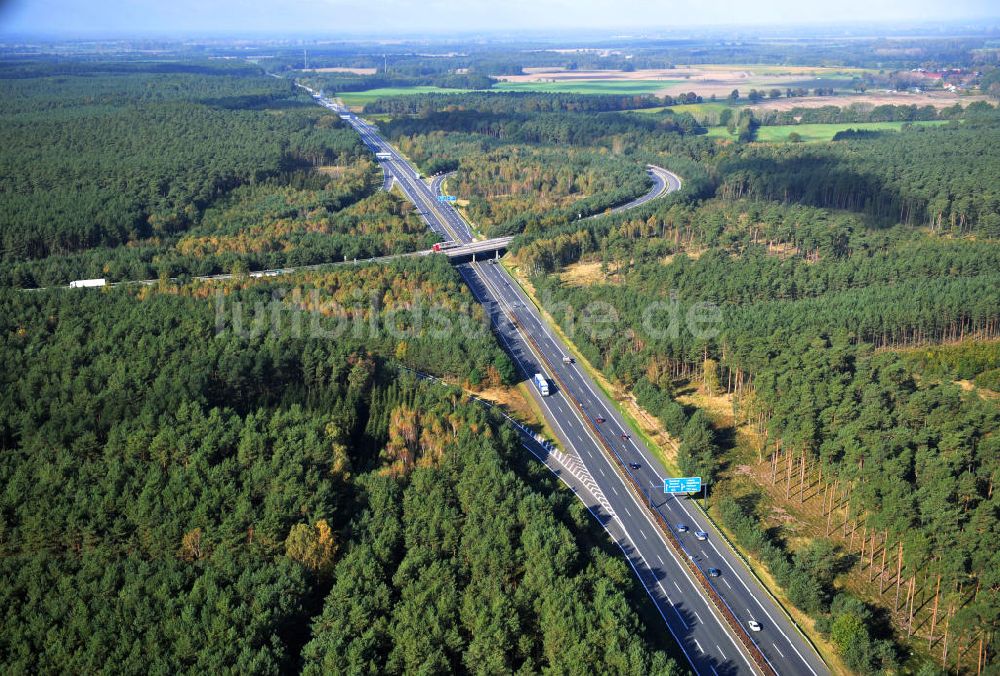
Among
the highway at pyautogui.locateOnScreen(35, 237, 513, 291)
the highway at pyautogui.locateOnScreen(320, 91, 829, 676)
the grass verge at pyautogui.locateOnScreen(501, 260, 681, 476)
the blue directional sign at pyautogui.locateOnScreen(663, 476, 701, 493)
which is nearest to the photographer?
the highway at pyautogui.locateOnScreen(320, 91, 829, 676)

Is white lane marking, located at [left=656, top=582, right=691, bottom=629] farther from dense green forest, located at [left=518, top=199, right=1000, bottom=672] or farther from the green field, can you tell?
the green field

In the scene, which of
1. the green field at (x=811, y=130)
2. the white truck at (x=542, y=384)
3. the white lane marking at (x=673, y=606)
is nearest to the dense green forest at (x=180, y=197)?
the white truck at (x=542, y=384)

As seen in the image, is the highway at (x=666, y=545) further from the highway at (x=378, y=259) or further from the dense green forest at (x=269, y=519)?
the highway at (x=378, y=259)

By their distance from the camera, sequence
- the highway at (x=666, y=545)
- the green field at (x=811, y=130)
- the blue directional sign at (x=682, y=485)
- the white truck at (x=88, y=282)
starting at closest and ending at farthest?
the highway at (x=666, y=545) → the blue directional sign at (x=682, y=485) → the white truck at (x=88, y=282) → the green field at (x=811, y=130)

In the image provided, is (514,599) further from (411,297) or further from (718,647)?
(411,297)

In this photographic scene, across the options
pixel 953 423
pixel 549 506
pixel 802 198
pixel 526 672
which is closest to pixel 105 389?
pixel 549 506

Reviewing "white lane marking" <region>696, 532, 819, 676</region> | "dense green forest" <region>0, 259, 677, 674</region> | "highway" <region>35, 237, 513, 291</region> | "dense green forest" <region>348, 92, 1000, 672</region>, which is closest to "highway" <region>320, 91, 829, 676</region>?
"white lane marking" <region>696, 532, 819, 676</region>

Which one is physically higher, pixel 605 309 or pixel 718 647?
pixel 605 309
